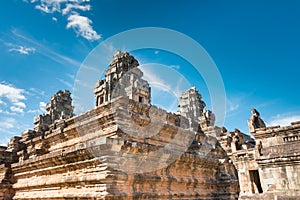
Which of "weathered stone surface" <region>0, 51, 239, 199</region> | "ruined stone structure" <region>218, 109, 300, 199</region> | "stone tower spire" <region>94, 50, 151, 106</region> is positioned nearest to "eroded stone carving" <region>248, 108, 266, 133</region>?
"ruined stone structure" <region>218, 109, 300, 199</region>

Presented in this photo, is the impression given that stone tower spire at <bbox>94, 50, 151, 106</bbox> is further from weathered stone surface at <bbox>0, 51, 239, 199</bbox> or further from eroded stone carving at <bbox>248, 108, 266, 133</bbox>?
eroded stone carving at <bbox>248, 108, 266, 133</bbox>

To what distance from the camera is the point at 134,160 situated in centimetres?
734

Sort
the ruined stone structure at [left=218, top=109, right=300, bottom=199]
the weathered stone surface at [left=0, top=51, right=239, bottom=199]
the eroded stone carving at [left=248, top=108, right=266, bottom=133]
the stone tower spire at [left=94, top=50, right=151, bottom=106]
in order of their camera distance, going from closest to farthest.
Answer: the weathered stone surface at [left=0, top=51, right=239, bottom=199], the ruined stone structure at [left=218, top=109, right=300, bottom=199], the eroded stone carving at [left=248, top=108, right=266, bottom=133], the stone tower spire at [left=94, top=50, right=151, bottom=106]

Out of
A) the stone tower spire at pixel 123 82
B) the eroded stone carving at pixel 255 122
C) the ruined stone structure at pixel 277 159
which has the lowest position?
the ruined stone structure at pixel 277 159

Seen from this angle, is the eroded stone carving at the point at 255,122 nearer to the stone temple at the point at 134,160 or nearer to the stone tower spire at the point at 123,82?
the stone temple at the point at 134,160

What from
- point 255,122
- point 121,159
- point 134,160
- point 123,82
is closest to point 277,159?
point 255,122

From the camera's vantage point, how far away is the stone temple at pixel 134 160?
7.05 meters

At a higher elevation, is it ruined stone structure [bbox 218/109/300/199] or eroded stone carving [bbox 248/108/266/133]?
eroded stone carving [bbox 248/108/266/133]

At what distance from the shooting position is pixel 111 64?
20438mm

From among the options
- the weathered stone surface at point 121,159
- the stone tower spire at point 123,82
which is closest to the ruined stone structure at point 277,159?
the weathered stone surface at point 121,159

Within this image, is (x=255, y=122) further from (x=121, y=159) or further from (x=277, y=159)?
(x=121, y=159)

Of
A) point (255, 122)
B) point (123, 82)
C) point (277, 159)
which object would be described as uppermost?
point (123, 82)

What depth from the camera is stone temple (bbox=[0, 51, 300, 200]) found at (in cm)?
705

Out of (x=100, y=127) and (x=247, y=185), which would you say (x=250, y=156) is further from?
(x=100, y=127)
